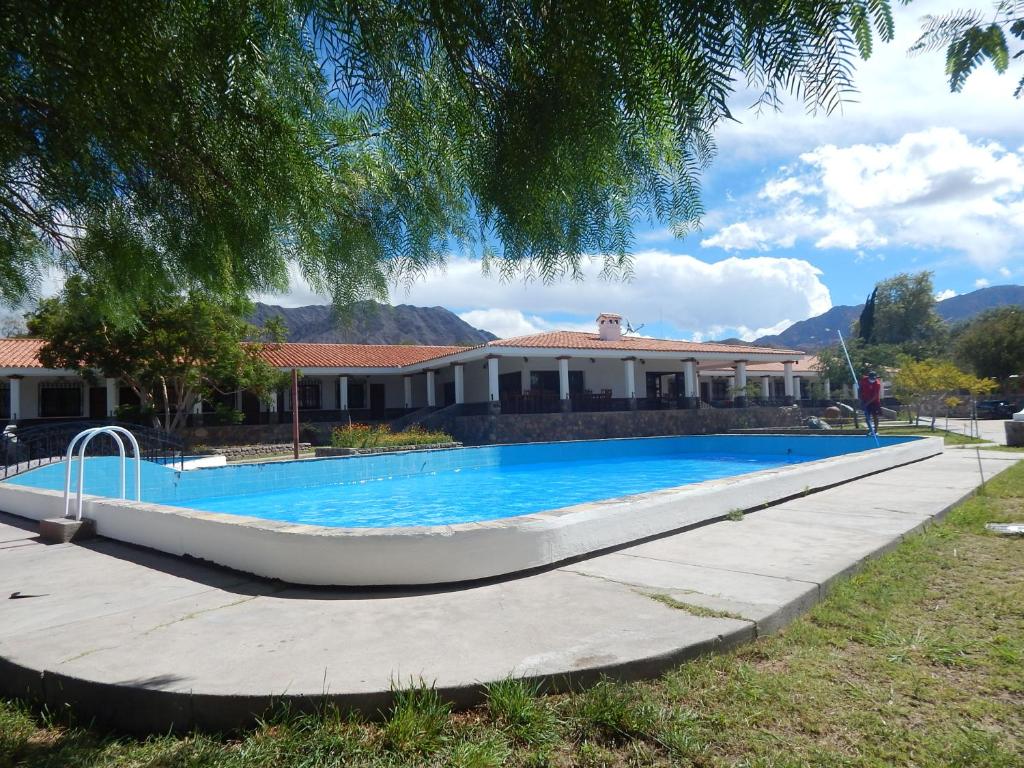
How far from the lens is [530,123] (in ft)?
7.77

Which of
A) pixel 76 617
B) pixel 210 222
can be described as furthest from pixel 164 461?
pixel 210 222

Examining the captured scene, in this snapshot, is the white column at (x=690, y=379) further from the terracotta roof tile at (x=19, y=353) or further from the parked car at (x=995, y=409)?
the terracotta roof tile at (x=19, y=353)

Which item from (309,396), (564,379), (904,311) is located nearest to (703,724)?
(564,379)

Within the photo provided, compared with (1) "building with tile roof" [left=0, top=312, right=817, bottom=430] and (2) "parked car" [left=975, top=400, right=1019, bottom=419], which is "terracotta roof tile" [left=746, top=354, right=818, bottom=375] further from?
(2) "parked car" [left=975, top=400, right=1019, bottom=419]

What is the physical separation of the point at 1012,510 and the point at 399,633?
6982mm

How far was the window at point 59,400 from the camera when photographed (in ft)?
80.0

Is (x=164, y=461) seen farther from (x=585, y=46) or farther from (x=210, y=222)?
(x=585, y=46)

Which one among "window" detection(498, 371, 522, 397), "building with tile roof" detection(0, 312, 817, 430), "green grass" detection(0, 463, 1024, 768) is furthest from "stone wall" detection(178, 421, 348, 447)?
"green grass" detection(0, 463, 1024, 768)

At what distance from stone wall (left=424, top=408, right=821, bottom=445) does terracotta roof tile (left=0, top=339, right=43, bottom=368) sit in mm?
13955

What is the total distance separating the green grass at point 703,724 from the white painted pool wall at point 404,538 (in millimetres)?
1647

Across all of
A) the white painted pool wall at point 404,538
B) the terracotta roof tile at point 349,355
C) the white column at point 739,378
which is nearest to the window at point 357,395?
the terracotta roof tile at point 349,355

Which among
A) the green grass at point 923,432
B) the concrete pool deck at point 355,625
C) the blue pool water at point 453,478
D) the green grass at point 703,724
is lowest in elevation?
the blue pool water at point 453,478

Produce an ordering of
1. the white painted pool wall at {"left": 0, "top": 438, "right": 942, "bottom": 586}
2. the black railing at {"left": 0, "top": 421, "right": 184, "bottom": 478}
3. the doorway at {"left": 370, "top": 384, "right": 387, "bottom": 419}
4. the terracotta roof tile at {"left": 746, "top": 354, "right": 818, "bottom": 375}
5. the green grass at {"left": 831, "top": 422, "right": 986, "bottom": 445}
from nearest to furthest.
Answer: the white painted pool wall at {"left": 0, "top": 438, "right": 942, "bottom": 586}
the black railing at {"left": 0, "top": 421, "right": 184, "bottom": 478}
the green grass at {"left": 831, "top": 422, "right": 986, "bottom": 445}
the doorway at {"left": 370, "top": 384, "right": 387, "bottom": 419}
the terracotta roof tile at {"left": 746, "top": 354, "right": 818, "bottom": 375}

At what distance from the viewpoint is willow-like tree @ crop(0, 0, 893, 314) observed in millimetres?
2084
